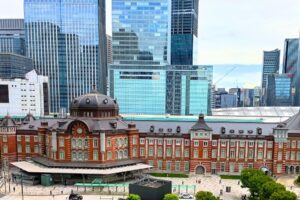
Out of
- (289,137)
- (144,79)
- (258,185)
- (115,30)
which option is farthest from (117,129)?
(115,30)

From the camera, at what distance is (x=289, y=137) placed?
79062mm

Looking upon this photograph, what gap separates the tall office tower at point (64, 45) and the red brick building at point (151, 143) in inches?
4216

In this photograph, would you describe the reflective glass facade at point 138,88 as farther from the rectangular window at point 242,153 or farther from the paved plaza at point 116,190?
the paved plaza at point 116,190

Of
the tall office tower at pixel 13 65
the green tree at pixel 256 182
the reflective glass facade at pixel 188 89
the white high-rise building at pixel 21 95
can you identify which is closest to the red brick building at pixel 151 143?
the green tree at pixel 256 182

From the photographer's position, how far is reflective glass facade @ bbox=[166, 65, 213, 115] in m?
150

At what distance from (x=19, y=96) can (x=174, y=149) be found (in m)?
115

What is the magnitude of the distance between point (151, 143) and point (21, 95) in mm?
109075

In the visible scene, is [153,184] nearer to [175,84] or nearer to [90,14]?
[175,84]

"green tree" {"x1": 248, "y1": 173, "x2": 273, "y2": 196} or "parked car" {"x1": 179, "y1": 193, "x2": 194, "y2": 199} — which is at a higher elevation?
"green tree" {"x1": 248, "y1": 173, "x2": 273, "y2": 196}

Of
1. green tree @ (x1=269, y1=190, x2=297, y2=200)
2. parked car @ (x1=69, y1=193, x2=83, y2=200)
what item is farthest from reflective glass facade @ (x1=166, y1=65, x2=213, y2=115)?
green tree @ (x1=269, y1=190, x2=297, y2=200)

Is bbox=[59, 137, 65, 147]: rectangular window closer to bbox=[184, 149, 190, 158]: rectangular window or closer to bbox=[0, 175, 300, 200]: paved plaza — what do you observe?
bbox=[0, 175, 300, 200]: paved plaza

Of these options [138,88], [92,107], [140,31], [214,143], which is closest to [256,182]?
[214,143]

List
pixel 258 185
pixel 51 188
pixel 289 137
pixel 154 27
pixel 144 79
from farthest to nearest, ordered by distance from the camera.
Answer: pixel 154 27 → pixel 144 79 → pixel 289 137 → pixel 51 188 → pixel 258 185

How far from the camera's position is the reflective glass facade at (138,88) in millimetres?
151500
